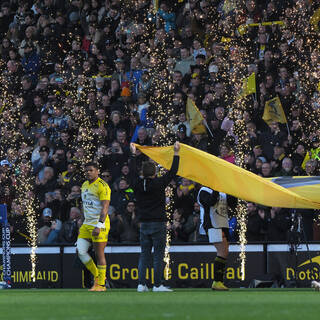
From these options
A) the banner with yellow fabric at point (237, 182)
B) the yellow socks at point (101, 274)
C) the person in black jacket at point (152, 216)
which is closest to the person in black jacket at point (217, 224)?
the banner with yellow fabric at point (237, 182)

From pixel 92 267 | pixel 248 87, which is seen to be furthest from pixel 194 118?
pixel 92 267

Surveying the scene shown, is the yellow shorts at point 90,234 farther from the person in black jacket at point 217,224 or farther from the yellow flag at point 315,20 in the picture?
the yellow flag at point 315,20

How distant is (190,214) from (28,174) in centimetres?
602

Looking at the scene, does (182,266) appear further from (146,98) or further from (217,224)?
(146,98)

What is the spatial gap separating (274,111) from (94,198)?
229 inches

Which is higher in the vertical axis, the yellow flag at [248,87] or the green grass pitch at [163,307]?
the yellow flag at [248,87]

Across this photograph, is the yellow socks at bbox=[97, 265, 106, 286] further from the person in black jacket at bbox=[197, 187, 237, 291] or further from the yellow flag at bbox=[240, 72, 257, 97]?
the yellow flag at bbox=[240, 72, 257, 97]

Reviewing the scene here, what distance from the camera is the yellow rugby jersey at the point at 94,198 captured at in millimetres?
16656

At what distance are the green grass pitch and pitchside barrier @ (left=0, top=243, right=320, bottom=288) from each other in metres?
4.69

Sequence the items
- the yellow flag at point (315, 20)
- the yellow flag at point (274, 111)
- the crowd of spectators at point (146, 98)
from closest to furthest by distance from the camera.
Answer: the crowd of spectators at point (146, 98)
the yellow flag at point (274, 111)
the yellow flag at point (315, 20)

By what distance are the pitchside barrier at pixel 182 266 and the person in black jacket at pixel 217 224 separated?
9.20 ft

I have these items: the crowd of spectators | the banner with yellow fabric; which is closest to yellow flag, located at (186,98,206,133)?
the crowd of spectators

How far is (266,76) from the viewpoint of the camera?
21609 millimetres

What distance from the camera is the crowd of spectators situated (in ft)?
67.2
